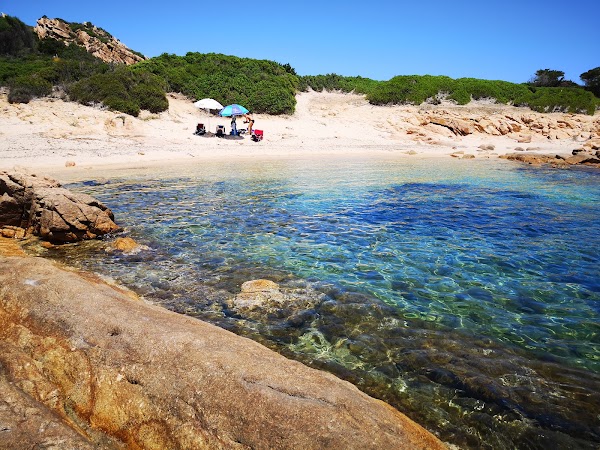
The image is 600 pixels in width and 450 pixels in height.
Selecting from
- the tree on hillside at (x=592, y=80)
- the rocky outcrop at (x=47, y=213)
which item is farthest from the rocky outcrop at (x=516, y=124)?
the rocky outcrop at (x=47, y=213)

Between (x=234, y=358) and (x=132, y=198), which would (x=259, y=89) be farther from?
(x=234, y=358)

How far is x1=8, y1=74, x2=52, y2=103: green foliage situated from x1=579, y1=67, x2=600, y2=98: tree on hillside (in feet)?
183

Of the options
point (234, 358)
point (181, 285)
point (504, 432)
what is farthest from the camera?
point (181, 285)

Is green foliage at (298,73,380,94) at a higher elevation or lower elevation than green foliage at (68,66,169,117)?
higher

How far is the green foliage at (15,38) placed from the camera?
4097cm

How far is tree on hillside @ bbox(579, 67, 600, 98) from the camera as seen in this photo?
4604 centimetres

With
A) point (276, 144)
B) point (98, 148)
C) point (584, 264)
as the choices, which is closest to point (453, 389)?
point (584, 264)

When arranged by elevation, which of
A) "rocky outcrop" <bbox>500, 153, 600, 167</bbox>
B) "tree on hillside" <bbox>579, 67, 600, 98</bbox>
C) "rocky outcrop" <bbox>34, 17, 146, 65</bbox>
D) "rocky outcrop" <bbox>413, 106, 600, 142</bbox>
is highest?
"rocky outcrop" <bbox>34, 17, 146, 65</bbox>

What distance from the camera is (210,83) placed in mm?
34281

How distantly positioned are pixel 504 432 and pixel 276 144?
24.9m

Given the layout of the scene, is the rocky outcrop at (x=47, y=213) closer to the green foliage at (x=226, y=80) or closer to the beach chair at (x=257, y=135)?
the beach chair at (x=257, y=135)

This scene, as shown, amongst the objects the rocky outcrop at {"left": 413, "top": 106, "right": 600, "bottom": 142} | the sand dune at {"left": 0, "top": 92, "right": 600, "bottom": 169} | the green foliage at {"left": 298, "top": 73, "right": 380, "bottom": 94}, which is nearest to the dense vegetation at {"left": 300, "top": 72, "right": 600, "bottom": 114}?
the green foliage at {"left": 298, "top": 73, "right": 380, "bottom": 94}

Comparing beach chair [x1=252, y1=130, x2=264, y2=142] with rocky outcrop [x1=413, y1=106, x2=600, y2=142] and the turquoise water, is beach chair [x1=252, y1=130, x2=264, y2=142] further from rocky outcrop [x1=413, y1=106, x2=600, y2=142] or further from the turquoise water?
rocky outcrop [x1=413, y1=106, x2=600, y2=142]

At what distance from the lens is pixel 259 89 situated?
114 feet
